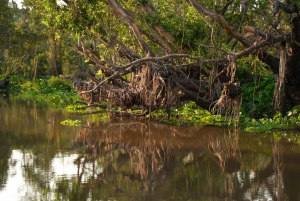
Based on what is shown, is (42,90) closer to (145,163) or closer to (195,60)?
(195,60)

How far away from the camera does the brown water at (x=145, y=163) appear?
25.2 ft

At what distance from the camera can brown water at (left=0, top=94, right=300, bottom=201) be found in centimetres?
770

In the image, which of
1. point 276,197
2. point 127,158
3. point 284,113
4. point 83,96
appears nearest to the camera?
point 276,197

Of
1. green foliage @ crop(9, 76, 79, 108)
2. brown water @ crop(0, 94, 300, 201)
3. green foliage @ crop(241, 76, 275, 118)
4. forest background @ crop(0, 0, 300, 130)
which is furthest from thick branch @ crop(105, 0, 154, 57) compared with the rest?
green foliage @ crop(9, 76, 79, 108)

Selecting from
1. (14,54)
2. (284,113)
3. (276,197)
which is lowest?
(276,197)

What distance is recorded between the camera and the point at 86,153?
440 inches

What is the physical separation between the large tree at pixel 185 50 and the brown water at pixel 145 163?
1.38m

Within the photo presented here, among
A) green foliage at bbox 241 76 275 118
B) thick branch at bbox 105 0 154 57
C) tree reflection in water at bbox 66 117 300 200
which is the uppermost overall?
thick branch at bbox 105 0 154 57

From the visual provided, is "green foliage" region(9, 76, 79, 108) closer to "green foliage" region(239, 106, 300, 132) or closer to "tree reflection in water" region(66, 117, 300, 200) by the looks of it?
"green foliage" region(239, 106, 300, 132)

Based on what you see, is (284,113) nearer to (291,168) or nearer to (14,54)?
(291,168)

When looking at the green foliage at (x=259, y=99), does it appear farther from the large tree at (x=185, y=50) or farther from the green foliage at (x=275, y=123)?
the green foliage at (x=275, y=123)

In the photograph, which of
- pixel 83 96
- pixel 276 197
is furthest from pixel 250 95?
pixel 276 197

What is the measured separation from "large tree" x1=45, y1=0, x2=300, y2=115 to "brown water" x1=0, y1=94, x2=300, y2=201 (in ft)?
4.54

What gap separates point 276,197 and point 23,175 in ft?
13.8
